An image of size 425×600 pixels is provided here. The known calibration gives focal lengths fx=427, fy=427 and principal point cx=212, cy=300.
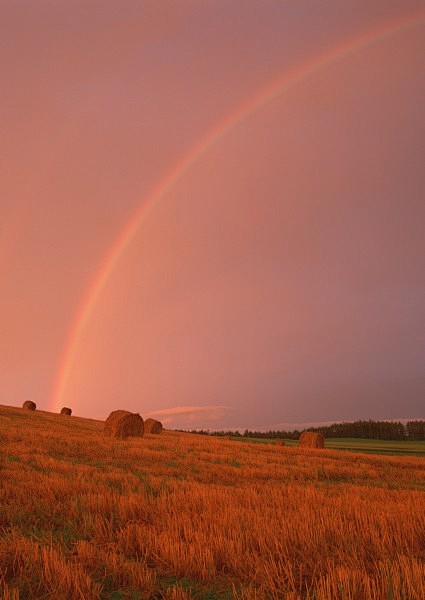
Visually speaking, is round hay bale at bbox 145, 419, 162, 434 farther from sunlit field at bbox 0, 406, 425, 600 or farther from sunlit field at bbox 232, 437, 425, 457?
sunlit field at bbox 0, 406, 425, 600

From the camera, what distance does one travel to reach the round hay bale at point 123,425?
27.8m

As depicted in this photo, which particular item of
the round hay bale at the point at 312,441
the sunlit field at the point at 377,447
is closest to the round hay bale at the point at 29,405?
the sunlit field at the point at 377,447

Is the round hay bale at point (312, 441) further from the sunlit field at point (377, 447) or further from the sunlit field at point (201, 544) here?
the sunlit field at point (201, 544)

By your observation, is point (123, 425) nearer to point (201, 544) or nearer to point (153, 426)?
point (153, 426)

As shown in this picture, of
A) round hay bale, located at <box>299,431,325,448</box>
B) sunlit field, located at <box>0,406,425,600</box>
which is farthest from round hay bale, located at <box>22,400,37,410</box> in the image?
sunlit field, located at <box>0,406,425,600</box>

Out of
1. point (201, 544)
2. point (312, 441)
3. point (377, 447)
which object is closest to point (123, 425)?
point (312, 441)

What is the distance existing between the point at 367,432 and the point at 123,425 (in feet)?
217

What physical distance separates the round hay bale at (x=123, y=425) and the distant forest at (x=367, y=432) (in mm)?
45541

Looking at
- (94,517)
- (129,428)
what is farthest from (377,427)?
(94,517)

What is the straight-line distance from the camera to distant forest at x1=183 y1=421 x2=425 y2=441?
247 feet

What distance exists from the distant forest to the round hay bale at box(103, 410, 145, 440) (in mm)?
45541

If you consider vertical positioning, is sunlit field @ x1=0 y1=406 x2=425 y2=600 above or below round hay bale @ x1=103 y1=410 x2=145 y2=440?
below

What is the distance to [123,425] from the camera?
28109 mm

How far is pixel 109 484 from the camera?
860 cm
